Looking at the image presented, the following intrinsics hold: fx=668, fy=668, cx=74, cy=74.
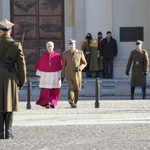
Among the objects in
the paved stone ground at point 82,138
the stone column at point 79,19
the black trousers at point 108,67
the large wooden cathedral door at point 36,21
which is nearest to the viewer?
the paved stone ground at point 82,138

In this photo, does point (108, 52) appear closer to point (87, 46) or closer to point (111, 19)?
point (87, 46)

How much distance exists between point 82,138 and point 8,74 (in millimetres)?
1673

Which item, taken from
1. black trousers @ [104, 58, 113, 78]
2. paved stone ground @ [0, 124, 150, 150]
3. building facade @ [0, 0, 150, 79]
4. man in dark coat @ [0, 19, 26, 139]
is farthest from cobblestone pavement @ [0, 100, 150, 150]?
building facade @ [0, 0, 150, 79]

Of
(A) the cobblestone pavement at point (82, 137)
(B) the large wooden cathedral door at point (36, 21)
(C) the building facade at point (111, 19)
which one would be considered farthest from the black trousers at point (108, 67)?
(A) the cobblestone pavement at point (82, 137)

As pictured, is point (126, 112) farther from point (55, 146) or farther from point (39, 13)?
point (39, 13)

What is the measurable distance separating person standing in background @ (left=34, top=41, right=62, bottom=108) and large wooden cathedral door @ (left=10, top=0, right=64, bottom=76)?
28.2 ft

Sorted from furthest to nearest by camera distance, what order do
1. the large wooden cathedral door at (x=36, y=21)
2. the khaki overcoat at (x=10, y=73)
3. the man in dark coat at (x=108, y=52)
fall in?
1. the large wooden cathedral door at (x=36, y=21)
2. the man in dark coat at (x=108, y=52)
3. the khaki overcoat at (x=10, y=73)

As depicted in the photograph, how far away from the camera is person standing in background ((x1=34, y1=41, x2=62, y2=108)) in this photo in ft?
55.2

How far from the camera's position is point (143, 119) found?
1399 cm

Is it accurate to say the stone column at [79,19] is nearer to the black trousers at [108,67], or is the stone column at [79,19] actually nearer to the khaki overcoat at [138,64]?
the black trousers at [108,67]

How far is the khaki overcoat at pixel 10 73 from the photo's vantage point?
11227mm

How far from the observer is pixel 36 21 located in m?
25.5

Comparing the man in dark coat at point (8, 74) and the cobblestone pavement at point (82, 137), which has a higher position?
the man in dark coat at point (8, 74)

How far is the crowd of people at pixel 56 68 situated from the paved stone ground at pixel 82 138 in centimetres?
58
